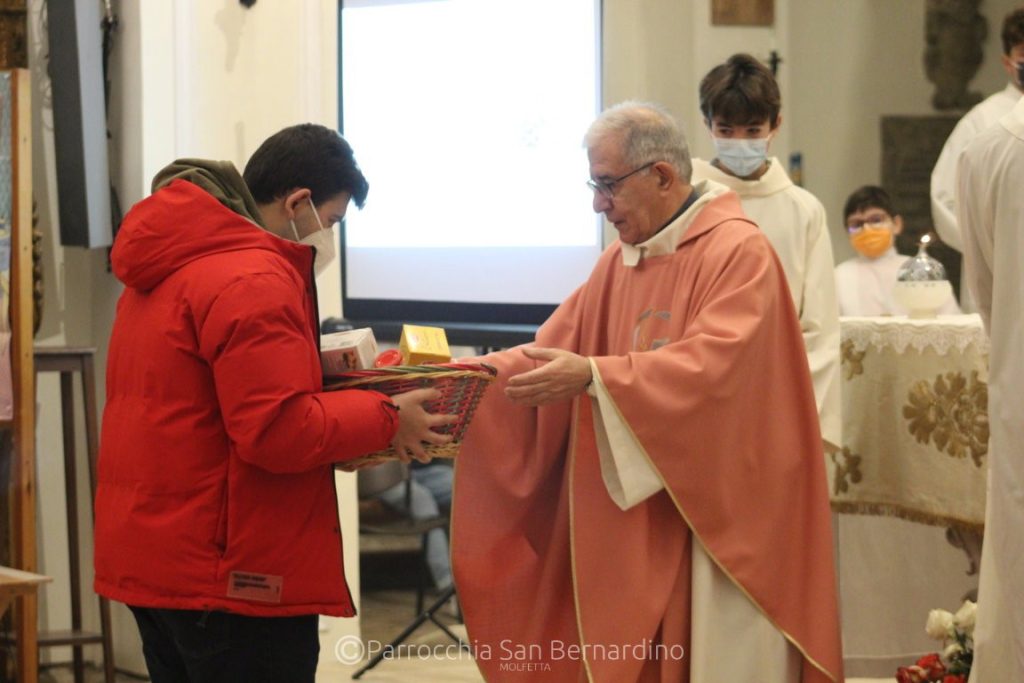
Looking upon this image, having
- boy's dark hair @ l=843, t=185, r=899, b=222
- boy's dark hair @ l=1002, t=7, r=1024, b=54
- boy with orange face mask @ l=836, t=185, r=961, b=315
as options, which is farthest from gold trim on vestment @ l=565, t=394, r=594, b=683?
boy's dark hair @ l=843, t=185, r=899, b=222

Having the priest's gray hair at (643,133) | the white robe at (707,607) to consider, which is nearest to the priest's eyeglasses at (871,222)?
the priest's gray hair at (643,133)

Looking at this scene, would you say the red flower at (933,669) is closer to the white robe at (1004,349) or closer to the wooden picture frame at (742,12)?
the white robe at (1004,349)

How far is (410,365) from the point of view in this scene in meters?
2.39

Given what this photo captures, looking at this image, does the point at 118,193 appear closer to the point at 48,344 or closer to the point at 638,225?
the point at 48,344

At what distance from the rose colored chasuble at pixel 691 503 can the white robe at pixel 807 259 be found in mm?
993

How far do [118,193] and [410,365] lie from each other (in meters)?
2.55

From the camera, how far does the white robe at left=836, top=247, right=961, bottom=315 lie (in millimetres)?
5344

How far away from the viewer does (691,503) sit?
2715 millimetres

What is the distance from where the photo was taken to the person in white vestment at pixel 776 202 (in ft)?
12.5

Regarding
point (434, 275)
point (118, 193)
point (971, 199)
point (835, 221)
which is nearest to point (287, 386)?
point (971, 199)

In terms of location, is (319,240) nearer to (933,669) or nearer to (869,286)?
(933,669)

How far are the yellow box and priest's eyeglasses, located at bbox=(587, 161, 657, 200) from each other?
1.97 ft

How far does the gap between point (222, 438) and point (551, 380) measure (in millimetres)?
744

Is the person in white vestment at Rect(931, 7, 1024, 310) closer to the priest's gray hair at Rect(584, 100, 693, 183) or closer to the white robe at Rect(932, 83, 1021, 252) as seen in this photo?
the white robe at Rect(932, 83, 1021, 252)
